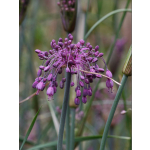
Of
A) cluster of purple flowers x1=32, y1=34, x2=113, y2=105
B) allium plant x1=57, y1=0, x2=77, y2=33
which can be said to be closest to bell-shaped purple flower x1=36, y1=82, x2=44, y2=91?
cluster of purple flowers x1=32, y1=34, x2=113, y2=105

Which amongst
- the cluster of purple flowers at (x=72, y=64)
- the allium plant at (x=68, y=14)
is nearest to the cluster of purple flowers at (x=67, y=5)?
the allium plant at (x=68, y=14)

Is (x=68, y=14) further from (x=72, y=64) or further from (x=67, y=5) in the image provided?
(x=72, y=64)

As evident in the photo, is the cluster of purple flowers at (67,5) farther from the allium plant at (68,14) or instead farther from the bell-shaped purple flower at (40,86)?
the bell-shaped purple flower at (40,86)

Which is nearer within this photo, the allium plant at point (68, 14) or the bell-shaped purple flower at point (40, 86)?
the bell-shaped purple flower at point (40, 86)

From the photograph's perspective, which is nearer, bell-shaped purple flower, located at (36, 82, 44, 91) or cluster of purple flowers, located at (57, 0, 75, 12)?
bell-shaped purple flower, located at (36, 82, 44, 91)

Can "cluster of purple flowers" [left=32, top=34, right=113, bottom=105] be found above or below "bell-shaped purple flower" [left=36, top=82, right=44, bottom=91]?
above

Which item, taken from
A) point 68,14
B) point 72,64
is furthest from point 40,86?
point 68,14

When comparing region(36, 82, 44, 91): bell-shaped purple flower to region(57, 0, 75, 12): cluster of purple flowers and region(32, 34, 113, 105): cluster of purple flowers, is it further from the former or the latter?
region(57, 0, 75, 12): cluster of purple flowers

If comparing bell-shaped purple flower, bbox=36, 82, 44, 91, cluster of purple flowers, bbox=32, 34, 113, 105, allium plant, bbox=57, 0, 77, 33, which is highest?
allium plant, bbox=57, 0, 77, 33

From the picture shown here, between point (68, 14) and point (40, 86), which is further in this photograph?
point (68, 14)
